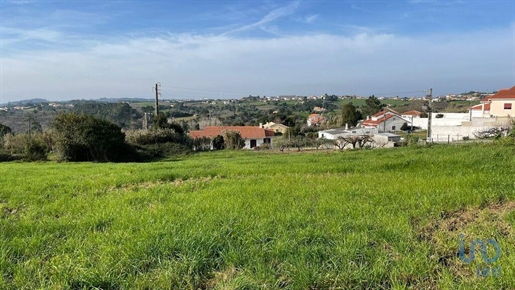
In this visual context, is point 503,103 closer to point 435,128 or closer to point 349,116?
point 435,128

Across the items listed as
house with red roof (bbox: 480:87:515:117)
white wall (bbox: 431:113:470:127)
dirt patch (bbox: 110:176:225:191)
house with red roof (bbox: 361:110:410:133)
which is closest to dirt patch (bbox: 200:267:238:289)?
dirt patch (bbox: 110:176:225:191)

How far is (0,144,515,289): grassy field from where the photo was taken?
3.11 metres

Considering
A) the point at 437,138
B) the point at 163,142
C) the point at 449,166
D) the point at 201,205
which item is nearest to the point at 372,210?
the point at 201,205

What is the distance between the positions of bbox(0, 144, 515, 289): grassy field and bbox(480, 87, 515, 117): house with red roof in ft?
139

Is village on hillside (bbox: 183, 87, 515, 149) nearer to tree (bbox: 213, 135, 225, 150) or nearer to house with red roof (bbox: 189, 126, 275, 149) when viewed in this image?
house with red roof (bbox: 189, 126, 275, 149)

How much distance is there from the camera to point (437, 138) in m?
40.3

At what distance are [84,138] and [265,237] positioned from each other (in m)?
26.4

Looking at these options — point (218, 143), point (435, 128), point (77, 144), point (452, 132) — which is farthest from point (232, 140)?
point (452, 132)

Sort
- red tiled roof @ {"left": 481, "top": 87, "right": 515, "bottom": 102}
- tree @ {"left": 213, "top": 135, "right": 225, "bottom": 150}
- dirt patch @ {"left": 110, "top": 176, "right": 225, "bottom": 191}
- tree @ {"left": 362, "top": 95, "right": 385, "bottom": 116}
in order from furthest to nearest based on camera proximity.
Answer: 1. tree @ {"left": 362, "top": 95, "right": 385, "bottom": 116}
2. tree @ {"left": 213, "top": 135, "right": 225, "bottom": 150}
3. red tiled roof @ {"left": 481, "top": 87, "right": 515, "bottom": 102}
4. dirt patch @ {"left": 110, "top": 176, "right": 225, "bottom": 191}

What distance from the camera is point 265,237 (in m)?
4.00

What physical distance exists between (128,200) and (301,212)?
11.2 ft

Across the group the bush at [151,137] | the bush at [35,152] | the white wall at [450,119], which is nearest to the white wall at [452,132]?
the white wall at [450,119]

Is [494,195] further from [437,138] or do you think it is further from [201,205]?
[437,138]

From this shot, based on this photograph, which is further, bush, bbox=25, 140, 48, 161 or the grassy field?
bush, bbox=25, 140, 48, 161
